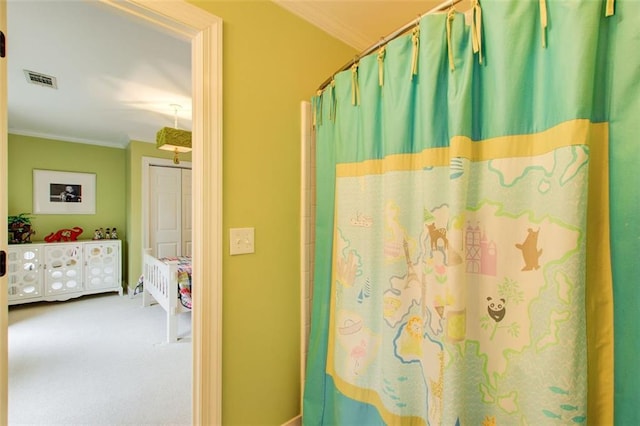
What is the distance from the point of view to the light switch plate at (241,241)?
3.85 feet

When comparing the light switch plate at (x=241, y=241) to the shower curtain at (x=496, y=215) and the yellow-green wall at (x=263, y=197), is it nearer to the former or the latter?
the yellow-green wall at (x=263, y=197)

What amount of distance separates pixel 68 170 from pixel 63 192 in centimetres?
34

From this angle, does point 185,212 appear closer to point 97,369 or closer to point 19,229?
point 19,229

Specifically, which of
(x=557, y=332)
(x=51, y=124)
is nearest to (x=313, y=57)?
(x=557, y=332)

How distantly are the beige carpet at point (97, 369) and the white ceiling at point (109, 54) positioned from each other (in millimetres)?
2291

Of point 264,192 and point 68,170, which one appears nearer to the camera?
point 264,192

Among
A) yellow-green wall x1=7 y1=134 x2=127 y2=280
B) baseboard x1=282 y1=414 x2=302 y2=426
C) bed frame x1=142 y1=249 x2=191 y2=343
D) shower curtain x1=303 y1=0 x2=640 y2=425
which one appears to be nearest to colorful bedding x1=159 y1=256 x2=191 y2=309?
bed frame x1=142 y1=249 x2=191 y2=343

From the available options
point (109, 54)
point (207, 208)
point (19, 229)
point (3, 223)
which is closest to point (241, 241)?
point (207, 208)

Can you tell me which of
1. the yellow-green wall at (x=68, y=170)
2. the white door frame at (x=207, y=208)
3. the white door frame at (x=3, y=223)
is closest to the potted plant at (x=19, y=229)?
the yellow-green wall at (x=68, y=170)

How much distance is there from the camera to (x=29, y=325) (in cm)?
295

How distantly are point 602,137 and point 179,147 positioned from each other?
3155mm

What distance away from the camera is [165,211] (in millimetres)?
4223

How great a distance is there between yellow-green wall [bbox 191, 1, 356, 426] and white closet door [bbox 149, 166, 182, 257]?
3.65 m

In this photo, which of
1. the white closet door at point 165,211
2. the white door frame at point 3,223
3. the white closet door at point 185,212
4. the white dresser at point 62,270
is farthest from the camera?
the white closet door at point 185,212
